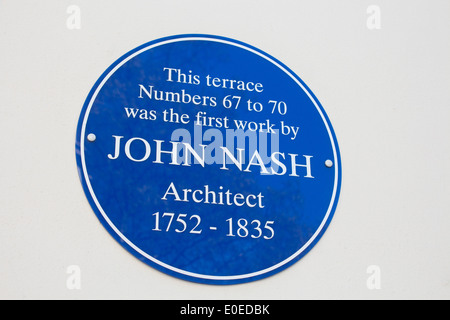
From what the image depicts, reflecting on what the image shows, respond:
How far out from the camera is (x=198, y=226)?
2.80 metres

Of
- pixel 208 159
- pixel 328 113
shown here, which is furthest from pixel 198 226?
pixel 328 113

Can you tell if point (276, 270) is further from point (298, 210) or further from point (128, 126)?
point (128, 126)

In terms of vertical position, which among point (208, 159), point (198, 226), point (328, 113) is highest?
point (328, 113)

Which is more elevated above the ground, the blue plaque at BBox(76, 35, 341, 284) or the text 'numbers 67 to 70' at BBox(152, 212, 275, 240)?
the blue plaque at BBox(76, 35, 341, 284)

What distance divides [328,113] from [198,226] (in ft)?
2.70

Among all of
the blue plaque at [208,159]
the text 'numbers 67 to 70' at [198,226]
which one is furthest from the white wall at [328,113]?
the text 'numbers 67 to 70' at [198,226]

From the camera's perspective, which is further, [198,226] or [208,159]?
[208,159]

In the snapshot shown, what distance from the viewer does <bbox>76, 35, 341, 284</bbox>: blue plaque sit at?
276 cm

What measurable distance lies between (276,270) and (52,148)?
98 centimetres

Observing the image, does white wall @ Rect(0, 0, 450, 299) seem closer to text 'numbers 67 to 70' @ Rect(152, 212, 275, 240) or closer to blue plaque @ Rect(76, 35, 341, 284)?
blue plaque @ Rect(76, 35, 341, 284)

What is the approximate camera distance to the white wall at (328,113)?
2646 millimetres

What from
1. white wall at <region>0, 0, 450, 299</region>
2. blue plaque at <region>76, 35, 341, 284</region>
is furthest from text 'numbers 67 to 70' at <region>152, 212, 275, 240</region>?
white wall at <region>0, 0, 450, 299</region>

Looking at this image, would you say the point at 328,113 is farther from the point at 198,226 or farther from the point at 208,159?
the point at 198,226

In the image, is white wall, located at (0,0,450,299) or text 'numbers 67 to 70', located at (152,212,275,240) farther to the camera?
text 'numbers 67 to 70', located at (152,212,275,240)
